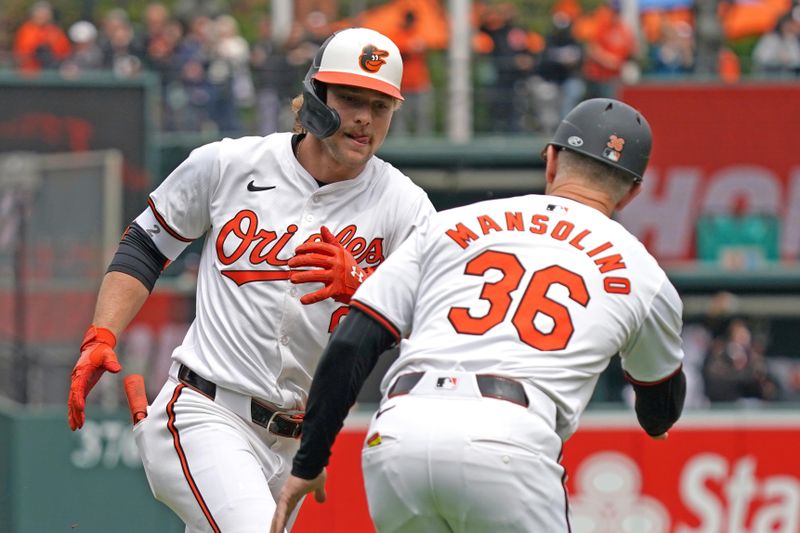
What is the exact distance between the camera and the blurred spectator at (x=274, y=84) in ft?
52.6

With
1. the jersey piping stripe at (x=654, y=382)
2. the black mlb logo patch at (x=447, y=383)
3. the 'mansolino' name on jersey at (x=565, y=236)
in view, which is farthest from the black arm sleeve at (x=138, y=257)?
the jersey piping stripe at (x=654, y=382)

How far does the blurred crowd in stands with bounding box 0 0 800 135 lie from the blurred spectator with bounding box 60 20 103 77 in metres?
0.01

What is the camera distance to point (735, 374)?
1426 cm

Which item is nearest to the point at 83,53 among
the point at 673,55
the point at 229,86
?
the point at 229,86

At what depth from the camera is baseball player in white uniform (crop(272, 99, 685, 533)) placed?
3.97 meters

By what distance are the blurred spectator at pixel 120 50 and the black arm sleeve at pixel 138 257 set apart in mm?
11156

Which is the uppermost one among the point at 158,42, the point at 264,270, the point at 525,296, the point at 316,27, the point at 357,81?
the point at 357,81

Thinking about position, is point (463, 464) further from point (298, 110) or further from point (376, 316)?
point (298, 110)

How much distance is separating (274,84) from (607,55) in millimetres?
3522

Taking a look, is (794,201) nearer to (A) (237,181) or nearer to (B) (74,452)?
(B) (74,452)

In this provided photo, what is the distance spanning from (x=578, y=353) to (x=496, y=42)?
1280cm

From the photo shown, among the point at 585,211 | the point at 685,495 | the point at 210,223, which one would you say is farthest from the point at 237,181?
the point at 685,495

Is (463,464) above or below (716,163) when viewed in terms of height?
above

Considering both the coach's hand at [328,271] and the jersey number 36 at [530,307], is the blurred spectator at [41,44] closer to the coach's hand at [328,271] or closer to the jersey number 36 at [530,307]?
the coach's hand at [328,271]
